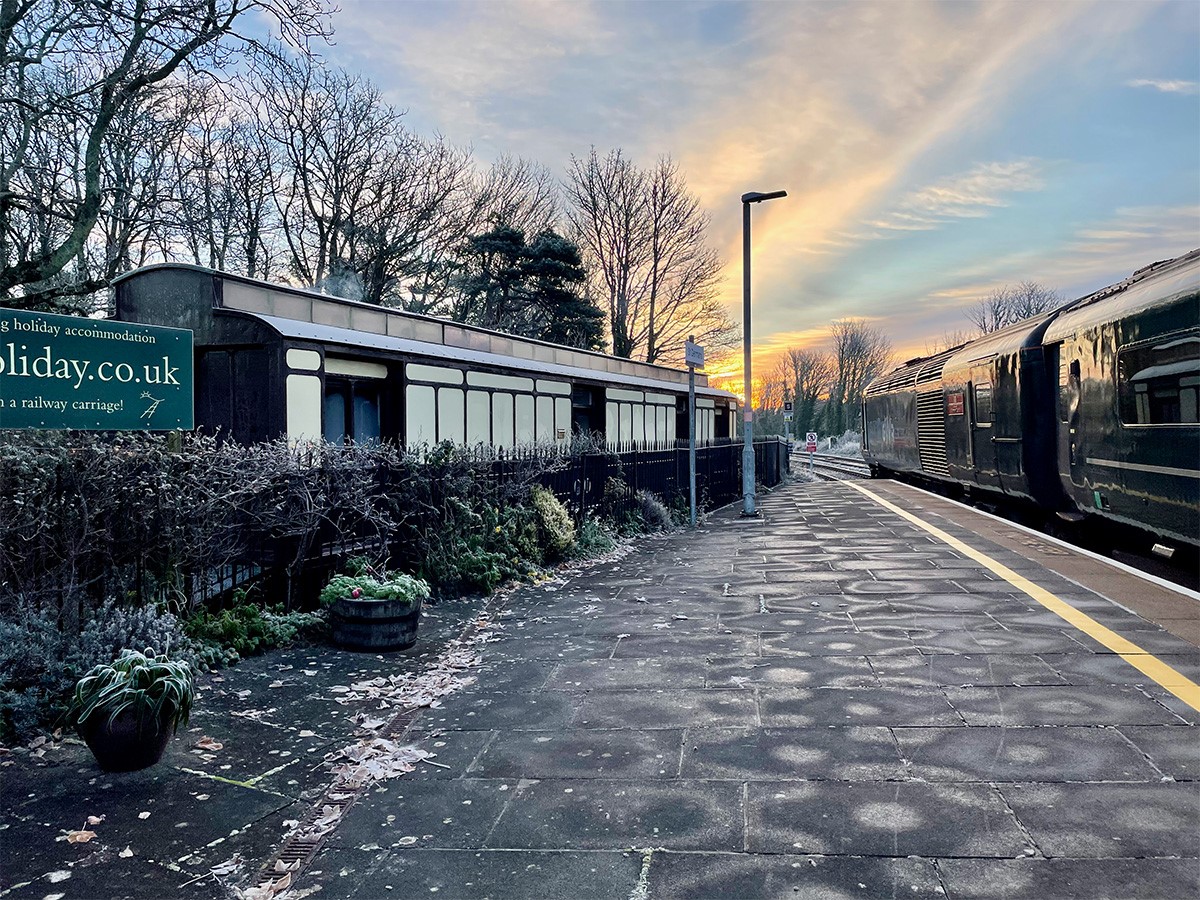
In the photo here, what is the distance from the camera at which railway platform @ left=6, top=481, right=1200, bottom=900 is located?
3.10 meters

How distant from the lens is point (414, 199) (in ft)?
105

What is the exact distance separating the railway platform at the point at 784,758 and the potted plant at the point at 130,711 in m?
0.20

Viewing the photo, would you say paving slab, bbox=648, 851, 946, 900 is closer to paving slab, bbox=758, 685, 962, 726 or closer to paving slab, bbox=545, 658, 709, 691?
paving slab, bbox=758, 685, 962, 726

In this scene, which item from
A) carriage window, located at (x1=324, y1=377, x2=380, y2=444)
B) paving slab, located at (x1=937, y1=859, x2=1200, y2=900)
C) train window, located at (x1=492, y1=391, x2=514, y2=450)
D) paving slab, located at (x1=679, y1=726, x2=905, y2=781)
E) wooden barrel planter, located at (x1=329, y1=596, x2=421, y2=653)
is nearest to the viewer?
paving slab, located at (x1=937, y1=859, x2=1200, y2=900)

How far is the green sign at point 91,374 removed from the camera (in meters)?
5.17

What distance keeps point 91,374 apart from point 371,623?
2.69 meters

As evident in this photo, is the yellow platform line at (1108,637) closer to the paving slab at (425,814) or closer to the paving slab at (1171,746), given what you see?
the paving slab at (1171,746)

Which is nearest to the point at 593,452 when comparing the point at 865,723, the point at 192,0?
the point at 865,723

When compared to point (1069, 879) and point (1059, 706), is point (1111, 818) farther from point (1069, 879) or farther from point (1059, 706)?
point (1059, 706)

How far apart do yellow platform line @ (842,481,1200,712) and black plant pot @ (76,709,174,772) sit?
5.63 m

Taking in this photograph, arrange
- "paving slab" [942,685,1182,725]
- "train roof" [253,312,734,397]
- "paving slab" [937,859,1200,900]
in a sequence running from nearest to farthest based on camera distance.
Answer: "paving slab" [937,859,1200,900] < "paving slab" [942,685,1182,725] < "train roof" [253,312,734,397]

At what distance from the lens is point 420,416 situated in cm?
1298

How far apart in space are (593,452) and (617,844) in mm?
9854

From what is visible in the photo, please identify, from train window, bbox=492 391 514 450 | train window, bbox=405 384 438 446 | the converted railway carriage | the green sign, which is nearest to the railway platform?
the green sign
